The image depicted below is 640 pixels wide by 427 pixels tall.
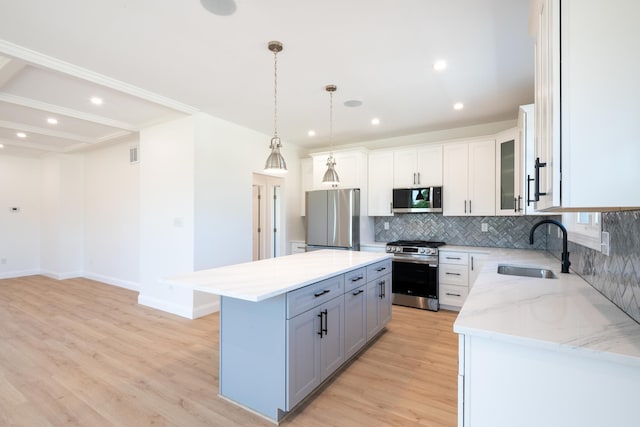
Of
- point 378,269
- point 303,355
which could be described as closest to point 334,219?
point 378,269

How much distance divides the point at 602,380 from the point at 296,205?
4.93 m

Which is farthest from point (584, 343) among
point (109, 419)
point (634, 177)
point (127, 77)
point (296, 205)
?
point (296, 205)

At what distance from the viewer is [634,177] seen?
0.83 metres

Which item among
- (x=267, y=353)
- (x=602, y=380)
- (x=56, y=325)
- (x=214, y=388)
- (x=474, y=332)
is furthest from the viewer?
(x=56, y=325)

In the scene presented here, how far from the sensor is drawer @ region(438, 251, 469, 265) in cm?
404

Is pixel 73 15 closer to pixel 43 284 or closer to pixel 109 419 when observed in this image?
pixel 109 419

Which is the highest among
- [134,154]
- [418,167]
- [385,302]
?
[134,154]

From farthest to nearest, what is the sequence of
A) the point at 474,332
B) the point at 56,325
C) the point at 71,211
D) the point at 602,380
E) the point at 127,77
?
the point at 71,211 → the point at 56,325 → the point at 127,77 → the point at 474,332 → the point at 602,380

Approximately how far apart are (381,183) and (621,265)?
359cm

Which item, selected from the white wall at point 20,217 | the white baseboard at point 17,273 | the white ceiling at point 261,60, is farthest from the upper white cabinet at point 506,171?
the white baseboard at point 17,273

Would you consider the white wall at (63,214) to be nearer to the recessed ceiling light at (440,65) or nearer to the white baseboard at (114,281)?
the white baseboard at (114,281)

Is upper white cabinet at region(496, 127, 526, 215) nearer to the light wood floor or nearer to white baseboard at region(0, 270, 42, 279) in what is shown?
the light wood floor

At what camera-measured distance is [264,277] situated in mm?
A: 2078

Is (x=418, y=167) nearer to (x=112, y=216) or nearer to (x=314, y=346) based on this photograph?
(x=314, y=346)
